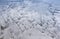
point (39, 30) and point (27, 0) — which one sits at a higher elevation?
point (27, 0)

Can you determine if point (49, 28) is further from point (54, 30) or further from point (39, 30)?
point (39, 30)

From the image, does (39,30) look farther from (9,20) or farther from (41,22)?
(9,20)

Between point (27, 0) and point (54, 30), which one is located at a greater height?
point (27, 0)

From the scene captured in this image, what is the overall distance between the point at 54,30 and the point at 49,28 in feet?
0.37

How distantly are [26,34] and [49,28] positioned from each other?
498 mm

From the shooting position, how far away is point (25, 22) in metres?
1.92

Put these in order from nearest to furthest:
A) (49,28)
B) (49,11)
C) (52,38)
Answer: (52,38)
(49,28)
(49,11)

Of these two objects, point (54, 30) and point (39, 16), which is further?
point (39, 16)

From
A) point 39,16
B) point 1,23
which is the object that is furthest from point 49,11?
point 1,23

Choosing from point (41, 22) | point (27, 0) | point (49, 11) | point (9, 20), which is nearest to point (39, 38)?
point (41, 22)

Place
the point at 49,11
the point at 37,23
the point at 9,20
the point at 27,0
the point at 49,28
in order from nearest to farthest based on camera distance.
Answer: the point at 49,28, the point at 37,23, the point at 9,20, the point at 49,11, the point at 27,0

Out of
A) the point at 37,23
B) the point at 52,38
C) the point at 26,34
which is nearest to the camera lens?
the point at 52,38

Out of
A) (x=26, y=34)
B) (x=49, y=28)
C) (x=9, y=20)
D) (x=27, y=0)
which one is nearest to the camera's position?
(x=26, y=34)

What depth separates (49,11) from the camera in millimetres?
2365
